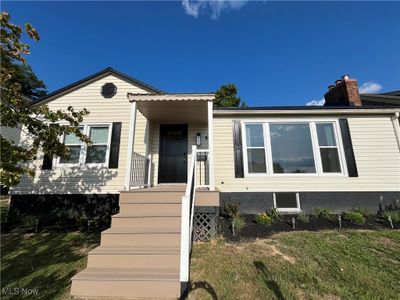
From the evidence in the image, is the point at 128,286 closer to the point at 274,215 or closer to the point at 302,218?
the point at 274,215

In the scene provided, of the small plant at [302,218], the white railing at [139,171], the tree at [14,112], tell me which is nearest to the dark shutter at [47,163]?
the tree at [14,112]

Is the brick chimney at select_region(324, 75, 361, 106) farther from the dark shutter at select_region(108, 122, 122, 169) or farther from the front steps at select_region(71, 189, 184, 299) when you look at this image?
the dark shutter at select_region(108, 122, 122, 169)

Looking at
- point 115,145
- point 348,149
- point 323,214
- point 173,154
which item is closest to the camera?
point 323,214

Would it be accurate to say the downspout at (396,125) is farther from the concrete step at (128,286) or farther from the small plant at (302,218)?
the concrete step at (128,286)

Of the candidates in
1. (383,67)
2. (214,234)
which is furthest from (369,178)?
(383,67)

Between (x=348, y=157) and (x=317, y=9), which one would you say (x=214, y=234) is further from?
(x=317, y=9)

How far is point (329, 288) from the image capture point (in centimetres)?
270

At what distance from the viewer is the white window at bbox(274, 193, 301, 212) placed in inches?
239

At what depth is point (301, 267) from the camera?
3.25m

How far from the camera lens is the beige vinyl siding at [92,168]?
6426mm

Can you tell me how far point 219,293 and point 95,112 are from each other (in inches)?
272

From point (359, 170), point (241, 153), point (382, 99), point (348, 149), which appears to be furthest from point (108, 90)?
point (382, 99)

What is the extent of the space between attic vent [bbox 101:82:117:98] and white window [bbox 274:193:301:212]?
6936 mm

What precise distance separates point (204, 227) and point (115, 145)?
427cm
